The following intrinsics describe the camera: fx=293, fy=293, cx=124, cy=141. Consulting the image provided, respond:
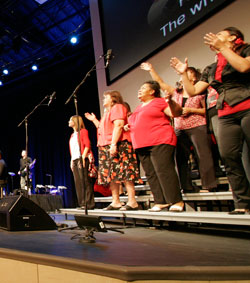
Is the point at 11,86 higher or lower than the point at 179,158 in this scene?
higher

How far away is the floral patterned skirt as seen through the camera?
3217 mm

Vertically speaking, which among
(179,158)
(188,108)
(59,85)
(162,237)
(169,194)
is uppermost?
(59,85)

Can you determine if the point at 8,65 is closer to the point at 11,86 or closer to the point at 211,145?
the point at 11,86

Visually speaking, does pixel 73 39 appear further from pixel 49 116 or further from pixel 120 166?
pixel 120 166

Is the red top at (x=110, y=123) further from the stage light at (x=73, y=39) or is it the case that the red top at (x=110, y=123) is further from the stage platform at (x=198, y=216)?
the stage light at (x=73, y=39)

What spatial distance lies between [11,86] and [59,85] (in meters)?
2.29

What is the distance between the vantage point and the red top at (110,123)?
338cm

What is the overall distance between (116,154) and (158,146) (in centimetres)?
66

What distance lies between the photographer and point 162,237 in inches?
94.3

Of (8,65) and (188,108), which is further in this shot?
(8,65)

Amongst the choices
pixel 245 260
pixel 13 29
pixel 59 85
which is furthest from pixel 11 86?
pixel 245 260

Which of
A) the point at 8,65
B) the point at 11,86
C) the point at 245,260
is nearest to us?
the point at 245,260

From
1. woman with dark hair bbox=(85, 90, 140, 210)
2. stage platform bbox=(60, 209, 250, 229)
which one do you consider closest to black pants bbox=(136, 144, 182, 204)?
stage platform bbox=(60, 209, 250, 229)

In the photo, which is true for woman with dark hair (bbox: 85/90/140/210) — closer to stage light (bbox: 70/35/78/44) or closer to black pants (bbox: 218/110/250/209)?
black pants (bbox: 218/110/250/209)
